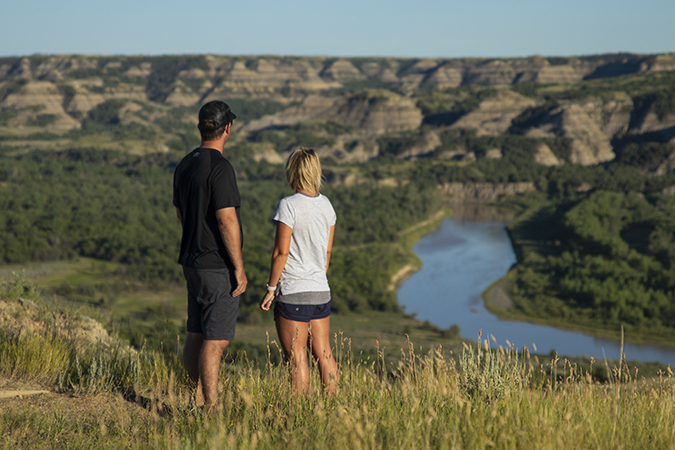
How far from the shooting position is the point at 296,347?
470 cm

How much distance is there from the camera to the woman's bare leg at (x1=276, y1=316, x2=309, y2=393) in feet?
15.2

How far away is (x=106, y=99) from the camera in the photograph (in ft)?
618

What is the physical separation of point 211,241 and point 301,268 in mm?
758

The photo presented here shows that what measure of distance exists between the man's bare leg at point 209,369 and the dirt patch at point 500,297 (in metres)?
44.0

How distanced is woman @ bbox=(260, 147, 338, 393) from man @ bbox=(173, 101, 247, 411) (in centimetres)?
33

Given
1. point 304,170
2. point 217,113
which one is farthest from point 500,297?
point 217,113

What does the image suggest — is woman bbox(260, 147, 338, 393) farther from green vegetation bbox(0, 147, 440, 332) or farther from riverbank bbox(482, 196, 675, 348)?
green vegetation bbox(0, 147, 440, 332)

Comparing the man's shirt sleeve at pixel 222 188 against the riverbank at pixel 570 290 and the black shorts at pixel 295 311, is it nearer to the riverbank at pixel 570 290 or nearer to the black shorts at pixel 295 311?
the black shorts at pixel 295 311

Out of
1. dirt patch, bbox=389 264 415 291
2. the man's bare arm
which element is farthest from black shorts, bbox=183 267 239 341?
dirt patch, bbox=389 264 415 291

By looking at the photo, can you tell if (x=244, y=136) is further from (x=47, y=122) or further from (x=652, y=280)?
(x=652, y=280)

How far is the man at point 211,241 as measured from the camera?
4566mm

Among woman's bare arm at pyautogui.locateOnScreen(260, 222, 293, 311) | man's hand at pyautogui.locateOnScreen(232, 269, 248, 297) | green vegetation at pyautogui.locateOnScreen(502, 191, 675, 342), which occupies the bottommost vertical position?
green vegetation at pyautogui.locateOnScreen(502, 191, 675, 342)

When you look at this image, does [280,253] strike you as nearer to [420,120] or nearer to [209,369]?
[209,369]

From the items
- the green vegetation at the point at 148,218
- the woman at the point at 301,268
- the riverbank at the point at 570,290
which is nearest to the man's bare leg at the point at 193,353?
the woman at the point at 301,268
